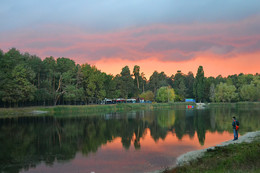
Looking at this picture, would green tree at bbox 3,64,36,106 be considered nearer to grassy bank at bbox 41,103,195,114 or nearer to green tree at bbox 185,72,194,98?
grassy bank at bbox 41,103,195,114

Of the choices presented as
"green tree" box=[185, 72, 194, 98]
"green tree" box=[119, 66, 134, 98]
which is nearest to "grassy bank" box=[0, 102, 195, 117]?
"green tree" box=[119, 66, 134, 98]

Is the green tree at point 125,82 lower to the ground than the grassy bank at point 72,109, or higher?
higher

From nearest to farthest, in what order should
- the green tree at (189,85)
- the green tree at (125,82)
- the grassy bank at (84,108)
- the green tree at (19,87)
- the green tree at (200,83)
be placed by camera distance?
Answer: the green tree at (19,87) → the grassy bank at (84,108) → the green tree at (125,82) → the green tree at (200,83) → the green tree at (189,85)

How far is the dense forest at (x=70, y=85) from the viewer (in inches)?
3152

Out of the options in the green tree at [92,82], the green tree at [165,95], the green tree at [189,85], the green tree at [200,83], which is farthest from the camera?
the green tree at [189,85]

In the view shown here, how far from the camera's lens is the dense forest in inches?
3152

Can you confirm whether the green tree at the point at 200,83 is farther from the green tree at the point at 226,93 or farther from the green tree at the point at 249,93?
the green tree at the point at 249,93

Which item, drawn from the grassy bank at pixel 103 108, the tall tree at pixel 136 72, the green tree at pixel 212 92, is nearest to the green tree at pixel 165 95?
the grassy bank at pixel 103 108

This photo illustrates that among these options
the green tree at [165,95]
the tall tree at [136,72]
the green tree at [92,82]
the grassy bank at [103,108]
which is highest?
the tall tree at [136,72]

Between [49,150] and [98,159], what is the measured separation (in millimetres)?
7154

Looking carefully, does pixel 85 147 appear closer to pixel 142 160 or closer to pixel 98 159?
pixel 98 159

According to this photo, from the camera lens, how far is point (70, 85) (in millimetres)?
99438

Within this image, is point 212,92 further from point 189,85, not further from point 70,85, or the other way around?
point 70,85

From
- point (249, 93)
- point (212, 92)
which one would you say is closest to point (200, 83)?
point (212, 92)
